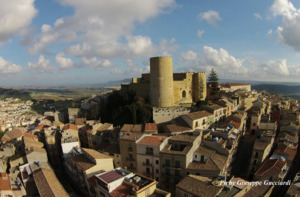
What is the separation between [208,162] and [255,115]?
14722 mm

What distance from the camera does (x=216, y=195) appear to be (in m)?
13.0

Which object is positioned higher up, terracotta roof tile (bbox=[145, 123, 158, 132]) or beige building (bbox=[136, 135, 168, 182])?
terracotta roof tile (bbox=[145, 123, 158, 132])

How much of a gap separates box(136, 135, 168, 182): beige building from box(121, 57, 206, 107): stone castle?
1203 cm

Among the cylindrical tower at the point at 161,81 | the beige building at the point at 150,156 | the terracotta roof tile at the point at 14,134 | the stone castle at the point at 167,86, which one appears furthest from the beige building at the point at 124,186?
the terracotta roof tile at the point at 14,134

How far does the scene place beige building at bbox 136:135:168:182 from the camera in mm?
17656

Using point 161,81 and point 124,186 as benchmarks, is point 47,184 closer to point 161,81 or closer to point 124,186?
point 124,186

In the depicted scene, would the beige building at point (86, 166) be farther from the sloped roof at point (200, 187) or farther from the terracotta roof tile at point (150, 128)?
the sloped roof at point (200, 187)

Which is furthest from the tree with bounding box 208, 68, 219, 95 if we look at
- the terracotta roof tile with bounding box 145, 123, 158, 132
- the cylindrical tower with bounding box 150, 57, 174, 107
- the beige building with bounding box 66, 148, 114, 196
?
the beige building with bounding box 66, 148, 114, 196

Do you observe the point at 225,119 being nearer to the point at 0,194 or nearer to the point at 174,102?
the point at 174,102

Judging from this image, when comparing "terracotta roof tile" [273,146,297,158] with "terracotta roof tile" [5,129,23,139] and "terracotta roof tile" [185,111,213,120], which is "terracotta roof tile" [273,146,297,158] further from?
"terracotta roof tile" [5,129,23,139]

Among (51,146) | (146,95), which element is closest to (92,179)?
(51,146)

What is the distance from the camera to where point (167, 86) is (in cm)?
2925

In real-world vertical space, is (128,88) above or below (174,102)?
above

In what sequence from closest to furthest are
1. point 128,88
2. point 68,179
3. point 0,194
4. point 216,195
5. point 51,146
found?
1. point 216,195
2. point 0,194
3. point 68,179
4. point 51,146
5. point 128,88
